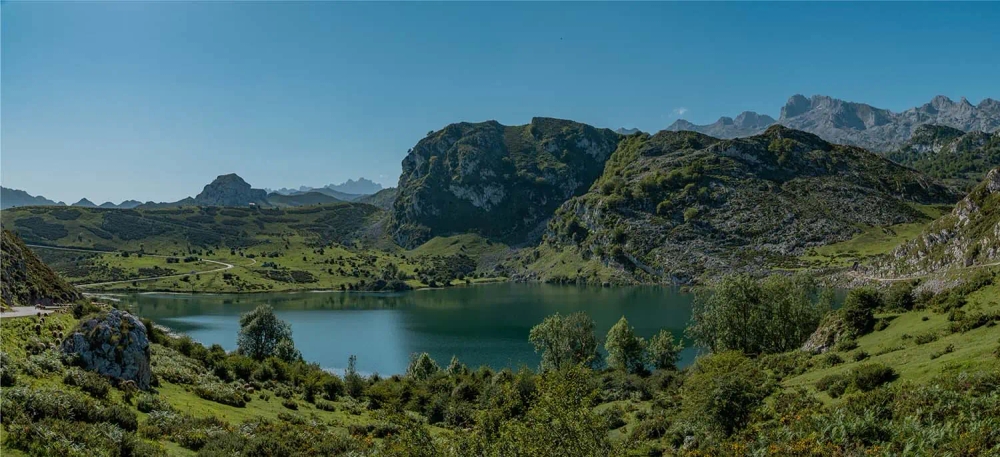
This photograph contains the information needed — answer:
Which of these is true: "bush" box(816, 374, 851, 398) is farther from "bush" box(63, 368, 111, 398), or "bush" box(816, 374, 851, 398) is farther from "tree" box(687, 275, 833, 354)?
"bush" box(63, 368, 111, 398)

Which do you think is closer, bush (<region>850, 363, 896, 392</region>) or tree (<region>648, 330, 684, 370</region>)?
bush (<region>850, 363, 896, 392</region>)

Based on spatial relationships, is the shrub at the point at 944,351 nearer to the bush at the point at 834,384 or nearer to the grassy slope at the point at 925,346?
the grassy slope at the point at 925,346

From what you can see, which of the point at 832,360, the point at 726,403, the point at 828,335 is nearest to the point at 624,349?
the point at 828,335

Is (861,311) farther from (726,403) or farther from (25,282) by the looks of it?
(25,282)

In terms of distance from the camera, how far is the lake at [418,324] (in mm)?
107669

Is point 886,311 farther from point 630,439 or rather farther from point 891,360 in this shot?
point 630,439

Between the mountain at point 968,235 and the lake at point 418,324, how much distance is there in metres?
39.2

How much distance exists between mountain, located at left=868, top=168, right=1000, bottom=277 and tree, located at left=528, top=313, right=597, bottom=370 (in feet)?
150

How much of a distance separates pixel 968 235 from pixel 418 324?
401ft

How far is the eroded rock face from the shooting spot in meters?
30.4

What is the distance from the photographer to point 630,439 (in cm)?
3331

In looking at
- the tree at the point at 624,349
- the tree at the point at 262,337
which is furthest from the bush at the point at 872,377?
the tree at the point at 262,337

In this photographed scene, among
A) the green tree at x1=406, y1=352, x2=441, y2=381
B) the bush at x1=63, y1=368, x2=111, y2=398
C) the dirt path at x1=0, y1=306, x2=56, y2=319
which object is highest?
the dirt path at x1=0, y1=306, x2=56, y2=319

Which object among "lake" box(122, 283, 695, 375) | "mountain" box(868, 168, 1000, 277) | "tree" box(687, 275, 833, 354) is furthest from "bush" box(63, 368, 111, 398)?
"mountain" box(868, 168, 1000, 277)
